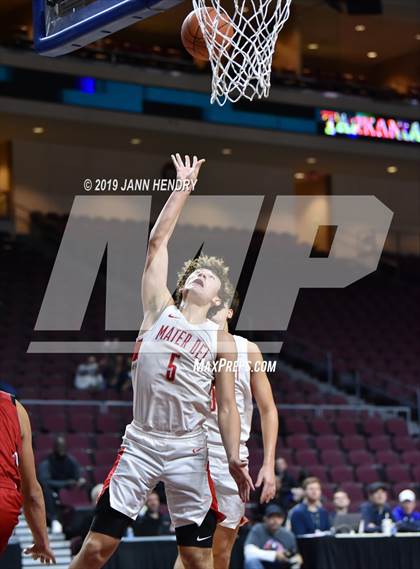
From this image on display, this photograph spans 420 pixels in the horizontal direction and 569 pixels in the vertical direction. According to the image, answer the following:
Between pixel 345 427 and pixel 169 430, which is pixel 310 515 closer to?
pixel 169 430

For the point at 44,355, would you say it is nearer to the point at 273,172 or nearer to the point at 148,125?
the point at 148,125

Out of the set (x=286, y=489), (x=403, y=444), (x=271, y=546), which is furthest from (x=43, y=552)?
(x=403, y=444)

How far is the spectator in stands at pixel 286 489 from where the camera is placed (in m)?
12.6

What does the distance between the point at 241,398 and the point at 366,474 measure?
30.1 ft

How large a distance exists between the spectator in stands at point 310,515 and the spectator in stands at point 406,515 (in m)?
0.91

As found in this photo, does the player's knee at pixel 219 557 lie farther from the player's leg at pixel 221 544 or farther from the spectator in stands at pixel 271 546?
the spectator in stands at pixel 271 546

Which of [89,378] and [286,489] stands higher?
[89,378]

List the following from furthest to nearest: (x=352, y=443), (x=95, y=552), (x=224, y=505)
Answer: (x=352, y=443) → (x=224, y=505) → (x=95, y=552)

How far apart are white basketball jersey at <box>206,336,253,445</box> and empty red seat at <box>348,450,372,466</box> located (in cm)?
941

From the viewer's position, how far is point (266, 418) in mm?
6344

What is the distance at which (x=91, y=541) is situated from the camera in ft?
18.4

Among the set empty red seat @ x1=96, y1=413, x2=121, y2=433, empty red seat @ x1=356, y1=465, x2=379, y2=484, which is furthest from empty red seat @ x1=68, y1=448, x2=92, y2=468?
empty red seat @ x1=356, y1=465, x2=379, y2=484

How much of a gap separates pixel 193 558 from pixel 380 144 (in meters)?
19.2

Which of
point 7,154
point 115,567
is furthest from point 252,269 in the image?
point 115,567
